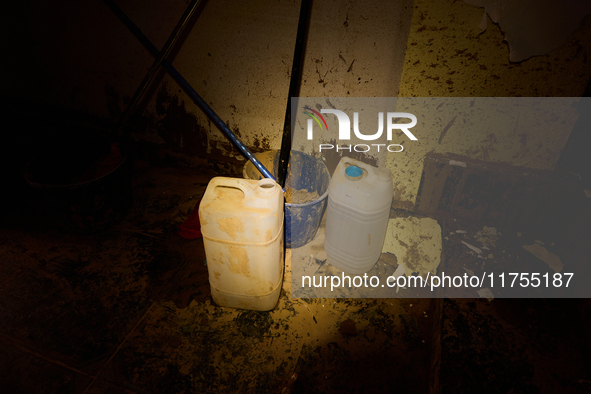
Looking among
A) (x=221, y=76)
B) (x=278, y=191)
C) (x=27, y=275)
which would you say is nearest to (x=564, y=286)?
(x=278, y=191)

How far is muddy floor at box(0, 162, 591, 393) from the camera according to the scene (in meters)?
1.43

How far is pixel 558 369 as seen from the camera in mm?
1386

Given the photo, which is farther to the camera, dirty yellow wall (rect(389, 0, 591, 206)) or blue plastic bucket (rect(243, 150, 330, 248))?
blue plastic bucket (rect(243, 150, 330, 248))

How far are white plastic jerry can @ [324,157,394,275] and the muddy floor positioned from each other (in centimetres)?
26

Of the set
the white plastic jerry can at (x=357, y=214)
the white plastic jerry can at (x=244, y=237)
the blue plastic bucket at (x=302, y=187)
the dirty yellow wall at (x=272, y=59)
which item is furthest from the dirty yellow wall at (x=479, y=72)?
the white plastic jerry can at (x=244, y=237)

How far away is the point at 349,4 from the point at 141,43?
72.2 inches

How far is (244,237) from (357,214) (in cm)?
74

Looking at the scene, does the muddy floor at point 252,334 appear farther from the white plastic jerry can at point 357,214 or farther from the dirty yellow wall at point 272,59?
the dirty yellow wall at point 272,59

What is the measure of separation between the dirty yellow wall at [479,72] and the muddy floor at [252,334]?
0.69 meters

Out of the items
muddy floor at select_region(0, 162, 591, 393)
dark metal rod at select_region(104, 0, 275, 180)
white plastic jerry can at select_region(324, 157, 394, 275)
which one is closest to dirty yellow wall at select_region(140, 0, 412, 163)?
dark metal rod at select_region(104, 0, 275, 180)

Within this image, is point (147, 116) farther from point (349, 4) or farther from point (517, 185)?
point (517, 185)

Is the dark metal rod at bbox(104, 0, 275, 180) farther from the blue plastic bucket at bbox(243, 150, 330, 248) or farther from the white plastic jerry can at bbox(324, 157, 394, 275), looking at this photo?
the white plastic jerry can at bbox(324, 157, 394, 275)

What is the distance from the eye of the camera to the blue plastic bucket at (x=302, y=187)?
1910 millimetres

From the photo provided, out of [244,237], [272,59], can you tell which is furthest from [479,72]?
[244,237]
